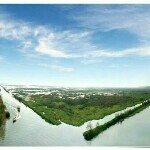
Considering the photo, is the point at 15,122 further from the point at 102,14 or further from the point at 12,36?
the point at 102,14

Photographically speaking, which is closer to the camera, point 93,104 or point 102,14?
point 102,14

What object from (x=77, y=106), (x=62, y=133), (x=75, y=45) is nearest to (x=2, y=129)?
(x=62, y=133)

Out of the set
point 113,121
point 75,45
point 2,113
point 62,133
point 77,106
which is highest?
point 75,45

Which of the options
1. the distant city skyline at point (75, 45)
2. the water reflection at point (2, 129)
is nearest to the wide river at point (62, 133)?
the water reflection at point (2, 129)

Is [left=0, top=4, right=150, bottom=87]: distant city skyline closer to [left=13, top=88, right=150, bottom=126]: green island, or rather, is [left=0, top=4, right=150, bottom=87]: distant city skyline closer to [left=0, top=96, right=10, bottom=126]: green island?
[left=13, top=88, right=150, bottom=126]: green island

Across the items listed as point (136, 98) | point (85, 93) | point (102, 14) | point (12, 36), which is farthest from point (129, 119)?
point (12, 36)

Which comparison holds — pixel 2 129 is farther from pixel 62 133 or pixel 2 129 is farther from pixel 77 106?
pixel 77 106

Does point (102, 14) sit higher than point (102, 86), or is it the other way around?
point (102, 14)
